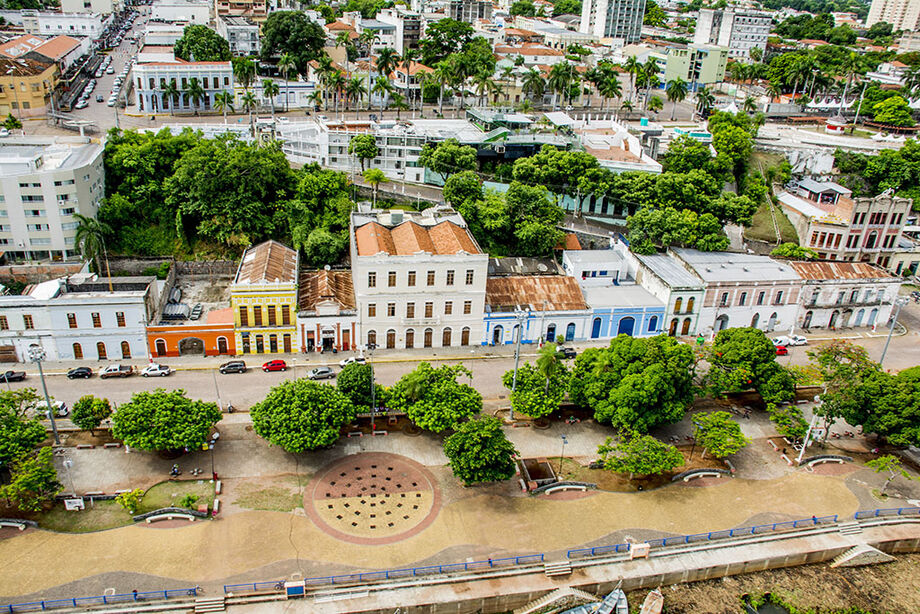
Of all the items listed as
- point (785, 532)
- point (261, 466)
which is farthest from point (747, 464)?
point (261, 466)

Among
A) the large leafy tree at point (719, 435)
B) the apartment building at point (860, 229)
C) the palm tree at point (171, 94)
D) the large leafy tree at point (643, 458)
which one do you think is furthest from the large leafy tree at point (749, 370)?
the palm tree at point (171, 94)

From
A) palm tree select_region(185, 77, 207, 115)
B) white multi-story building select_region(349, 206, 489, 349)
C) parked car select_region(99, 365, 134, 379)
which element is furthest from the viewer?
palm tree select_region(185, 77, 207, 115)

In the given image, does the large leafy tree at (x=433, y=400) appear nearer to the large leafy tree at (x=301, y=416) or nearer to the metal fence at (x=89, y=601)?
the large leafy tree at (x=301, y=416)

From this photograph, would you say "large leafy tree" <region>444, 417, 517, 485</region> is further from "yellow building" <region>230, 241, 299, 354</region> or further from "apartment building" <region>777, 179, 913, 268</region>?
"apartment building" <region>777, 179, 913, 268</region>

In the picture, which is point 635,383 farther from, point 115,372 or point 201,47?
point 201,47

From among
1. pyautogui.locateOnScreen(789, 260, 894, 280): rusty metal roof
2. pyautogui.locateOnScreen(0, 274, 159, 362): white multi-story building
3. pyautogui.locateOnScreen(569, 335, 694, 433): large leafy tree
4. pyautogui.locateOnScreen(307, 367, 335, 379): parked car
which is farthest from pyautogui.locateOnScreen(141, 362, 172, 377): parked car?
pyautogui.locateOnScreen(789, 260, 894, 280): rusty metal roof
